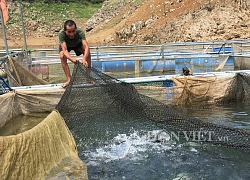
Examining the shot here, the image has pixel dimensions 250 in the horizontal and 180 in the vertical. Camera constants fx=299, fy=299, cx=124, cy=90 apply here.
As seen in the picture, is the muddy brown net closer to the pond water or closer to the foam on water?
the pond water

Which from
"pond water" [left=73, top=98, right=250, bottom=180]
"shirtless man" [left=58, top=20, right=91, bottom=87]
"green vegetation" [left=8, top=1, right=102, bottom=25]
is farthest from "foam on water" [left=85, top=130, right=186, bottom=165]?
"green vegetation" [left=8, top=1, right=102, bottom=25]

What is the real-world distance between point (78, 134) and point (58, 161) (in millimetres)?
1716

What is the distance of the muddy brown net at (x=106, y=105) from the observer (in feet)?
15.6

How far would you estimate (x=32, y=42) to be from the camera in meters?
47.2

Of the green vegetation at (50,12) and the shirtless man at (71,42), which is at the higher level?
the green vegetation at (50,12)

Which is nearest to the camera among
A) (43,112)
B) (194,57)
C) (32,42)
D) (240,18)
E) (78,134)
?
(78,134)

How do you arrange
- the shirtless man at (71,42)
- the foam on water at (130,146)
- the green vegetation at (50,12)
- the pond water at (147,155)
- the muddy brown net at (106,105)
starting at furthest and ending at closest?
the green vegetation at (50,12) → the shirtless man at (71,42) → the muddy brown net at (106,105) → the foam on water at (130,146) → the pond water at (147,155)

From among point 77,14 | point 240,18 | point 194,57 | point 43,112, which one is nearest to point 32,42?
point 77,14

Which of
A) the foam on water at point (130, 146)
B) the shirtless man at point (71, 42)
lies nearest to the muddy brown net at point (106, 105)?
the foam on water at point (130, 146)

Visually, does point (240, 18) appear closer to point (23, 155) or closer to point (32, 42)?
point (23, 155)

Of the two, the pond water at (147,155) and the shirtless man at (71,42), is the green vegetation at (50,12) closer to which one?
the shirtless man at (71,42)

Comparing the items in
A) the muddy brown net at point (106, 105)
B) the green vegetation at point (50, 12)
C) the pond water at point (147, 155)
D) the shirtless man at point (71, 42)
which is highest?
the green vegetation at point (50, 12)

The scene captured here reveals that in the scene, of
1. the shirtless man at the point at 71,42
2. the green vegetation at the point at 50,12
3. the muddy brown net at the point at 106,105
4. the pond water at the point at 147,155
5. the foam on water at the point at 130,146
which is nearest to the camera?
the pond water at the point at 147,155

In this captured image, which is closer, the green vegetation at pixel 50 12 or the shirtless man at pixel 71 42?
the shirtless man at pixel 71 42
